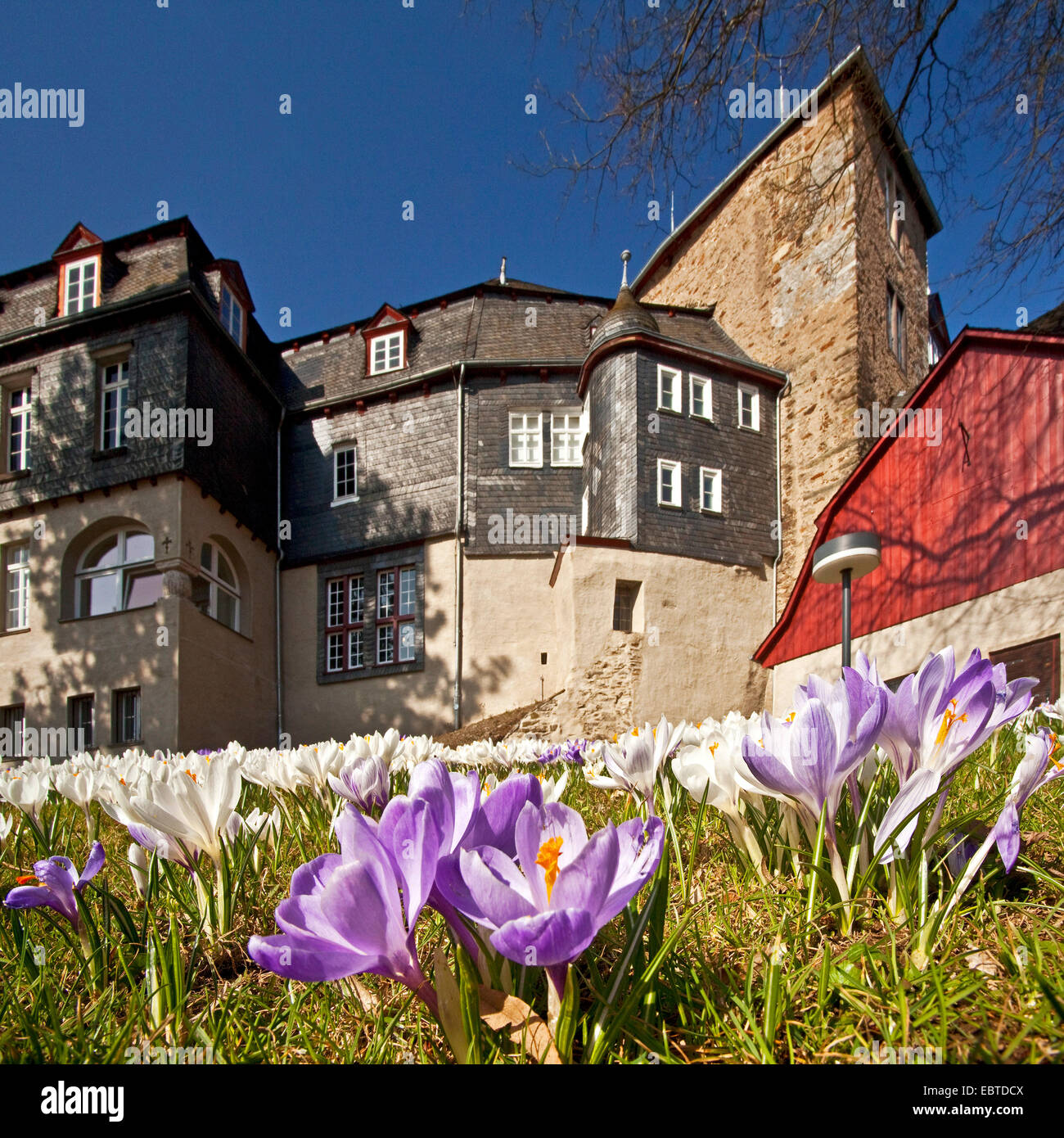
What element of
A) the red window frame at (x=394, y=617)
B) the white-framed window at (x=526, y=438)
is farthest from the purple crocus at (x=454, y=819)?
the white-framed window at (x=526, y=438)

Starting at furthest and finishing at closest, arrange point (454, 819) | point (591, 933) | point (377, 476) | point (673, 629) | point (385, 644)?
point (377, 476) < point (385, 644) < point (673, 629) < point (454, 819) < point (591, 933)

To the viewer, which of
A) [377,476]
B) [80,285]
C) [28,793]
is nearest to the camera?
[28,793]

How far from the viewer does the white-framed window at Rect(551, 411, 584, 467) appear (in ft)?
71.2

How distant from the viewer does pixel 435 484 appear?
2164 centimetres

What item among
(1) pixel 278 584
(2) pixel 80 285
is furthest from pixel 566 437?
(2) pixel 80 285

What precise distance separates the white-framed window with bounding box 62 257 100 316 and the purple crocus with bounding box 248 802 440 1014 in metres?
23.1

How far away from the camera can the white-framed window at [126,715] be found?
17594 mm

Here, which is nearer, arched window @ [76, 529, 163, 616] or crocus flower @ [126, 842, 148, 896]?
crocus flower @ [126, 842, 148, 896]

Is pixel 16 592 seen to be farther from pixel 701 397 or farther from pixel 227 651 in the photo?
pixel 701 397

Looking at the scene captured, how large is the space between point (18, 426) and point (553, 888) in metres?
24.0

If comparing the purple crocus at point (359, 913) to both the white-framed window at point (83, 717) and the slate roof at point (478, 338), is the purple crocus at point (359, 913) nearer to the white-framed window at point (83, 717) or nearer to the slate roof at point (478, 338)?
the white-framed window at point (83, 717)

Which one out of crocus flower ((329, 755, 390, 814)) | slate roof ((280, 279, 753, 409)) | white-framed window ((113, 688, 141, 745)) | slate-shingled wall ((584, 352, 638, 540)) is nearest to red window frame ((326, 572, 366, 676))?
white-framed window ((113, 688, 141, 745))

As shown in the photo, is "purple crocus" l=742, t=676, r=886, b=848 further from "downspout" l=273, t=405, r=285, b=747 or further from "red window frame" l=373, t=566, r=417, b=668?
"downspout" l=273, t=405, r=285, b=747

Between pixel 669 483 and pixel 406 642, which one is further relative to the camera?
pixel 406 642
